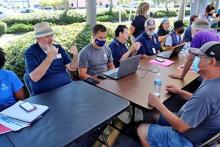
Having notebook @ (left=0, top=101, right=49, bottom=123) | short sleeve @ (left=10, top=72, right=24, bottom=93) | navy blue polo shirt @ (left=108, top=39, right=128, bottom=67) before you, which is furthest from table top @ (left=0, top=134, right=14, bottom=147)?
navy blue polo shirt @ (left=108, top=39, right=128, bottom=67)

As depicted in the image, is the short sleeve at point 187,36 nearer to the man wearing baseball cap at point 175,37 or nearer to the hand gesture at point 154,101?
the man wearing baseball cap at point 175,37

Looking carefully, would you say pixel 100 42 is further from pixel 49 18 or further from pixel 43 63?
pixel 49 18

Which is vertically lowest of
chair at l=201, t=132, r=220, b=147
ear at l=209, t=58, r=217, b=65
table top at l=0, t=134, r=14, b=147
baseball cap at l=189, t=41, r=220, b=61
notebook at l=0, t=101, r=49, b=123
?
chair at l=201, t=132, r=220, b=147

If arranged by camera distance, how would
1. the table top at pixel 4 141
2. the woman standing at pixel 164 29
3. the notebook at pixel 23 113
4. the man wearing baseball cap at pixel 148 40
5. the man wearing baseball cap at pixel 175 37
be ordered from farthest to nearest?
1. the woman standing at pixel 164 29
2. the man wearing baseball cap at pixel 175 37
3. the man wearing baseball cap at pixel 148 40
4. the notebook at pixel 23 113
5. the table top at pixel 4 141

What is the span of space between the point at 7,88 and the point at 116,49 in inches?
67.1

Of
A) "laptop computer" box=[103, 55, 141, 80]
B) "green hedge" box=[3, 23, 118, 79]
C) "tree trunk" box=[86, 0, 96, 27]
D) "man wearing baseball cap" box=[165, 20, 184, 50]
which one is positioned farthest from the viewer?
"tree trunk" box=[86, 0, 96, 27]

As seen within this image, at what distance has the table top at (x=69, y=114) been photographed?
1.37m

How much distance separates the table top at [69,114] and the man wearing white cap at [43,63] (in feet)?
0.85

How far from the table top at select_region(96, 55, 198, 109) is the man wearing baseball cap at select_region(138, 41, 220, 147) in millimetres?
252

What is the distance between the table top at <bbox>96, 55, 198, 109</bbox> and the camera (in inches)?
80.2

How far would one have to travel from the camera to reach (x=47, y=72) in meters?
2.35

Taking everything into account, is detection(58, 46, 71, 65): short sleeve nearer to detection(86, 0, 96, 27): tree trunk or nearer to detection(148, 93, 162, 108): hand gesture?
detection(148, 93, 162, 108): hand gesture

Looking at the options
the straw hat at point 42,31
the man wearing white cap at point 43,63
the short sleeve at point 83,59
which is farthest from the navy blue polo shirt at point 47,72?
the short sleeve at point 83,59

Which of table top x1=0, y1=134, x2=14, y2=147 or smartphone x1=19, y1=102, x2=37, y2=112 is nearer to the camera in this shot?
table top x1=0, y1=134, x2=14, y2=147
